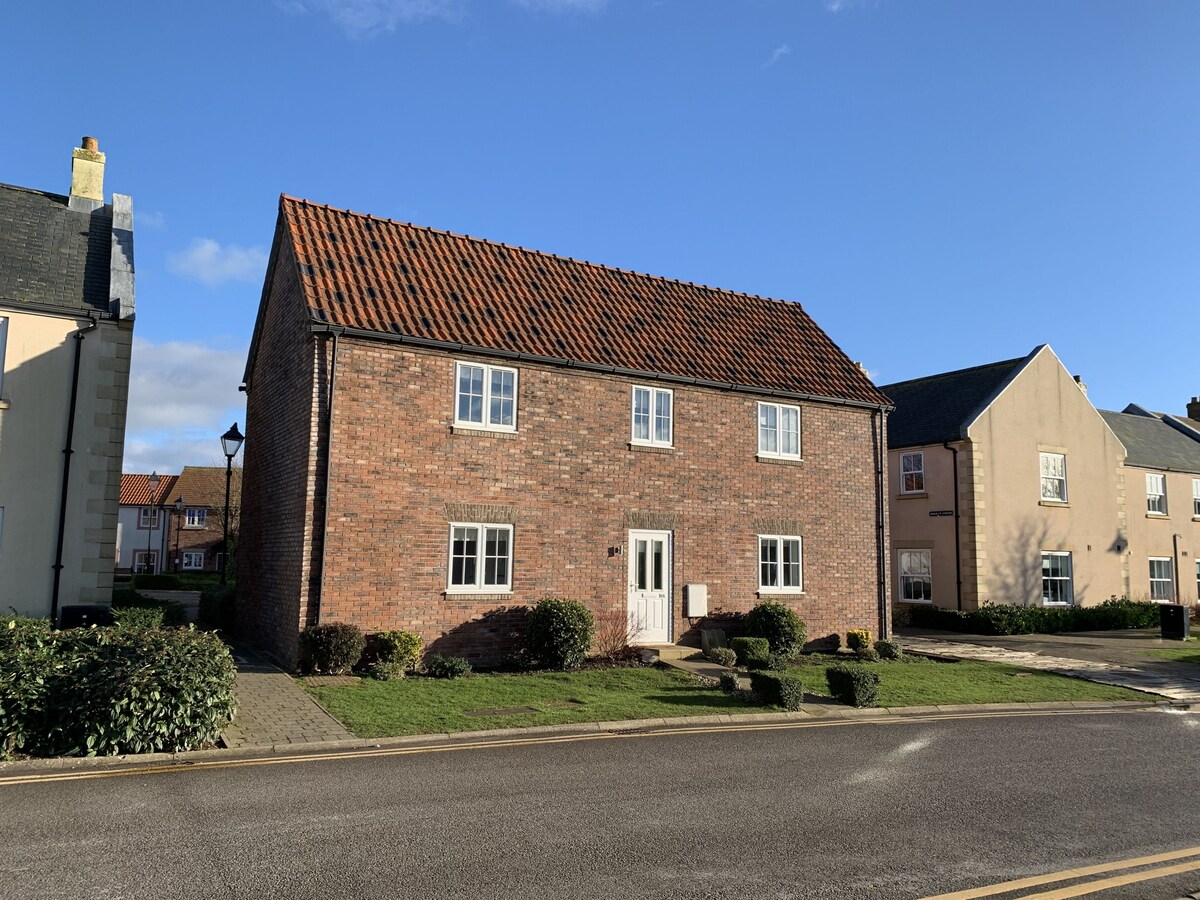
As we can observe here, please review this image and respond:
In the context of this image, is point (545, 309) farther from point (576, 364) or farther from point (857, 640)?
point (857, 640)

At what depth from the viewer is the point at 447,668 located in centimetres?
1520

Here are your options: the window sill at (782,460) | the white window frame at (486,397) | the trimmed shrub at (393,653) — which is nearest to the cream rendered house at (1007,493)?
the window sill at (782,460)

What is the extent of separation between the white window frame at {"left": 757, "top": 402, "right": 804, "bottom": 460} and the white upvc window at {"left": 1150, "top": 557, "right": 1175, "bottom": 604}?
20.6 meters

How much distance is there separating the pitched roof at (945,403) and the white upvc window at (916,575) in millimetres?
3776

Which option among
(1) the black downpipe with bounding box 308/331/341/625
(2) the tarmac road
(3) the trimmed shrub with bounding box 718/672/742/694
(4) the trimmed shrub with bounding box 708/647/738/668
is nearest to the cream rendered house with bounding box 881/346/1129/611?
(4) the trimmed shrub with bounding box 708/647/738/668

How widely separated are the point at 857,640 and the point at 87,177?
67.6 feet

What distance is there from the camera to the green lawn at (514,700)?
11461 millimetres

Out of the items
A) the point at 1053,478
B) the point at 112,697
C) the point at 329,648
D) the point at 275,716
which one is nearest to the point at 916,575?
the point at 1053,478

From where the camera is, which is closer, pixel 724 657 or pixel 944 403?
pixel 724 657

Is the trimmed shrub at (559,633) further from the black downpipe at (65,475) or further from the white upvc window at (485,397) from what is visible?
the black downpipe at (65,475)

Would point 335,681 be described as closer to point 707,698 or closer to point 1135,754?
point 707,698

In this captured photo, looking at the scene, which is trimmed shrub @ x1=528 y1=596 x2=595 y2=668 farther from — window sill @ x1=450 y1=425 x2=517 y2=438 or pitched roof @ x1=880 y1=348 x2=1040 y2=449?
pitched roof @ x1=880 y1=348 x2=1040 y2=449

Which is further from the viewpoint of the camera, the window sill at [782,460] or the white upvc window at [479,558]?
the window sill at [782,460]

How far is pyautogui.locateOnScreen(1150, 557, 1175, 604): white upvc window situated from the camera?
3338 cm
